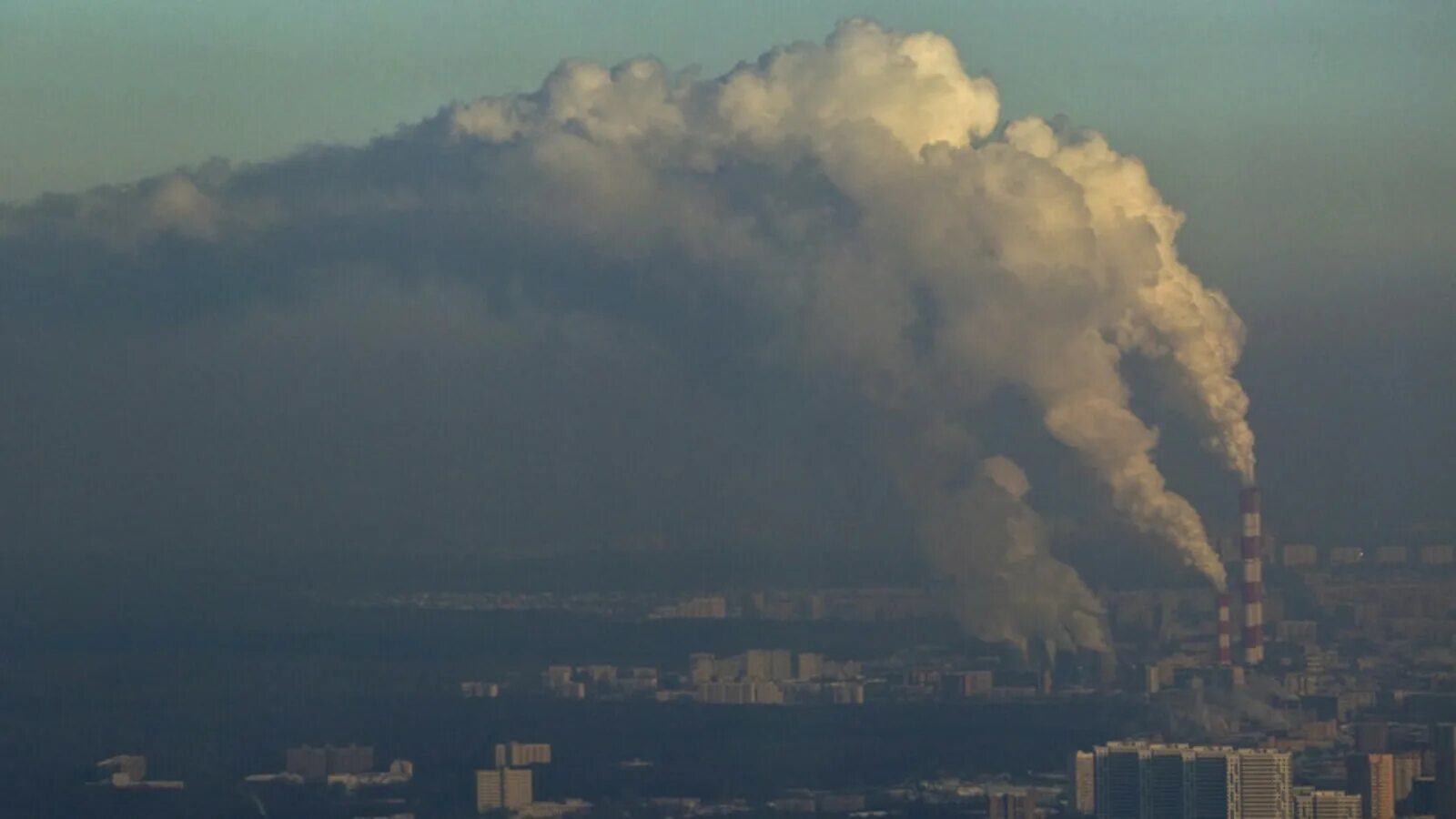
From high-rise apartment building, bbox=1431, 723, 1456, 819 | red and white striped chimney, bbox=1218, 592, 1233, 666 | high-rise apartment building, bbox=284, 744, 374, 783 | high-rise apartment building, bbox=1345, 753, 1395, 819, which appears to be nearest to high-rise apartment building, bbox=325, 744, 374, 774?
high-rise apartment building, bbox=284, 744, 374, 783

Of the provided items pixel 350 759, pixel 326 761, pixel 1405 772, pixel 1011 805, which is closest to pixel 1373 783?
pixel 1405 772

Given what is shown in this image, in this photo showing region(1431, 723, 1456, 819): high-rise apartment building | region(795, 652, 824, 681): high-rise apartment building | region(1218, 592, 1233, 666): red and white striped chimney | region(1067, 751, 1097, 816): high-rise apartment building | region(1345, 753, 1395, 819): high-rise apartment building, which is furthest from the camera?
region(1218, 592, 1233, 666): red and white striped chimney

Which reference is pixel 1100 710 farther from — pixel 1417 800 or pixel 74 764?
pixel 74 764

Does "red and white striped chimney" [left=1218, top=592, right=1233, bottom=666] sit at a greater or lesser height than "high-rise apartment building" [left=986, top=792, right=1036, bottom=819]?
greater

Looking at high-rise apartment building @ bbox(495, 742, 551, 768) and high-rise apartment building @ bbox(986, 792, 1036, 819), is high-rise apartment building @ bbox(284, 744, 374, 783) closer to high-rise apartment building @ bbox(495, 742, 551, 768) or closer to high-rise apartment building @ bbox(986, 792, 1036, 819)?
high-rise apartment building @ bbox(495, 742, 551, 768)

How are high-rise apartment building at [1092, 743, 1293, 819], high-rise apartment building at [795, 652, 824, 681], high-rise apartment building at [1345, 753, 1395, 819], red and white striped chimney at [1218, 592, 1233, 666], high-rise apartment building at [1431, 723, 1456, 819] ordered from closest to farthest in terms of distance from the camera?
high-rise apartment building at [1431, 723, 1456, 819]
high-rise apartment building at [1345, 753, 1395, 819]
high-rise apartment building at [1092, 743, 1293, 819]
high-rise apartment building at [795, 652, 824, 681]
red and white striped chimney at [1218, 592, 1233, 666]

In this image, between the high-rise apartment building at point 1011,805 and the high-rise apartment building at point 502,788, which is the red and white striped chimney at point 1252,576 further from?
the high-rise apartment building at point 502,788

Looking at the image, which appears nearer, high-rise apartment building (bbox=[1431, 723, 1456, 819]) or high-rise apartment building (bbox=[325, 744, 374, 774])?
high-rise apartment building (bbox=[1431, 723, 1456, 819])
